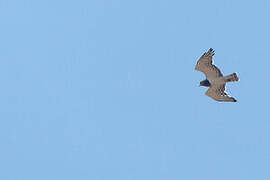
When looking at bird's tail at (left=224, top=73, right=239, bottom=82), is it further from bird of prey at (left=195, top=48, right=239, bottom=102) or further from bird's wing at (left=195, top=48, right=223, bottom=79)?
bird's wing at (left=195, top=48, right=223, bottom=79)

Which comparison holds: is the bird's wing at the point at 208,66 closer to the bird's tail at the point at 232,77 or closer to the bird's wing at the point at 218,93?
the bird's tail at the point at 232,77

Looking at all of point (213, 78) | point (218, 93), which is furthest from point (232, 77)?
point (218, 93)

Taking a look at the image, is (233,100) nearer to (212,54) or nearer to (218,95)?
(218,95)

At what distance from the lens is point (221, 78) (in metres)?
35.2

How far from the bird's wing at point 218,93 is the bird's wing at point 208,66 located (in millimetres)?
924

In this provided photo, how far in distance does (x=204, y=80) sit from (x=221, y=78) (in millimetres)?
1134

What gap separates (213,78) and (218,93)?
138cm

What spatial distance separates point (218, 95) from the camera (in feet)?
120

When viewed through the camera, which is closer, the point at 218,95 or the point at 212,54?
the point at 212,54

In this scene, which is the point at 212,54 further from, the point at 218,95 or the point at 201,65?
the point at 218,95

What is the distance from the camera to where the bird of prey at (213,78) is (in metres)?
34.4

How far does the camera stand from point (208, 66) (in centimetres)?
3472

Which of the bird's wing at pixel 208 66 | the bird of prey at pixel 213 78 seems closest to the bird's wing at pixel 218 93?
the bird of prey at pixel 213 78

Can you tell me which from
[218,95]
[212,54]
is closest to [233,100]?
[218,95]
